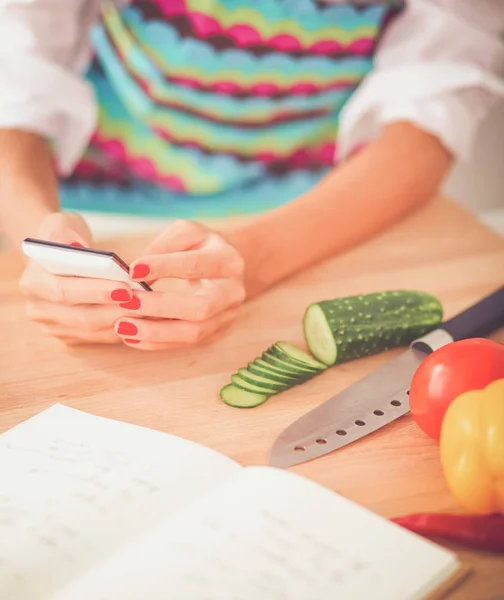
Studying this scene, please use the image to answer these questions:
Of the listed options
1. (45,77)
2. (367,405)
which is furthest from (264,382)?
(45,77)

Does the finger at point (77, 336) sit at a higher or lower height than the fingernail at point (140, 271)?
lower

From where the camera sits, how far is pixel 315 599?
1.94ft

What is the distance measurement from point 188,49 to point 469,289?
71 cm

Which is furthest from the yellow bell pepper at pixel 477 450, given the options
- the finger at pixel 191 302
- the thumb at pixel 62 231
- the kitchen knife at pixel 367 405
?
the thumb at pixel 62 231

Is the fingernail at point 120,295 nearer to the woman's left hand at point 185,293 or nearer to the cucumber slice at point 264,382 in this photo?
the woman's left hand at point 185,293

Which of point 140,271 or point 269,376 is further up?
point 140,271

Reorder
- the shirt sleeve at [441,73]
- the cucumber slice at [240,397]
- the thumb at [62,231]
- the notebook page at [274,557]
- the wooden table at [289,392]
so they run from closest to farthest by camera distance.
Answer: the notebook page at [274,557] → the wooden table at [289,392] → the cucumber slice at [240,397] → the thumb at [62,231] → the shirt sleeve at [441,73]

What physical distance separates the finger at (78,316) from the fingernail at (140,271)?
7 cm

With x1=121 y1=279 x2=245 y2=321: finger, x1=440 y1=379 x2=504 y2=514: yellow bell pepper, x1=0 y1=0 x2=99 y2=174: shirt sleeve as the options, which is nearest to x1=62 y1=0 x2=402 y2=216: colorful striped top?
x1=0 y1=0 x2=99 y2=174: shirt sleeve

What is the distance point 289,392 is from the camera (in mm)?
906

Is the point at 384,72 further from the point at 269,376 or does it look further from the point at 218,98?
the point at 269,376

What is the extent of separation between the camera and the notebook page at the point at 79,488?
2.11 feet

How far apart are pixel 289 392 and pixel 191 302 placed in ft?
0.56

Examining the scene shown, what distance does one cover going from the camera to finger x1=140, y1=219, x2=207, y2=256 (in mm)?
971
